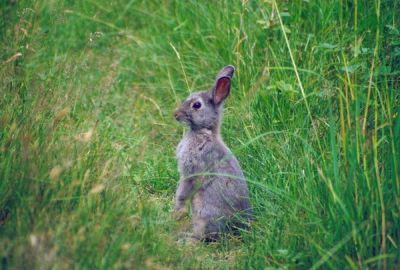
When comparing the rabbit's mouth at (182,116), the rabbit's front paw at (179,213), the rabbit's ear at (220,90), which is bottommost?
the rabbit's front paw at (179,213)

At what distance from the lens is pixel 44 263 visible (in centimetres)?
384

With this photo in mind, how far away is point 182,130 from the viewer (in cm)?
686

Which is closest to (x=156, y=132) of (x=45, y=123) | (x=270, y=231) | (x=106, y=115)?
(x=106, y=115)

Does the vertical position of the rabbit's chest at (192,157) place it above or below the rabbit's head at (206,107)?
below

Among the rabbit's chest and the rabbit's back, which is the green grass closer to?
the rabbit's back

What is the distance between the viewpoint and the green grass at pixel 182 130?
4242 mm

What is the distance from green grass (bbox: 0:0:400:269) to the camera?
13.9ft

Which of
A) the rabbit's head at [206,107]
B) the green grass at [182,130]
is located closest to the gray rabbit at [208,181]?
the rabbit's head at [206,107]

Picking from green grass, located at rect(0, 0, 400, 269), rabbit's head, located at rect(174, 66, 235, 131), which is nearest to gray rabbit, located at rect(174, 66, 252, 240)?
rabbit's head, located at rect(174, 66, 235, 131)

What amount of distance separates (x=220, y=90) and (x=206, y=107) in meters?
0.16

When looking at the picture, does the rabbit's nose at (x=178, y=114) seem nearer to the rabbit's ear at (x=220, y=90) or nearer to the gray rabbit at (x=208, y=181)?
the gray rabbit at (x=208, y=181)

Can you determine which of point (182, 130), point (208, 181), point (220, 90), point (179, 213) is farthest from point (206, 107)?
point (182, 130)

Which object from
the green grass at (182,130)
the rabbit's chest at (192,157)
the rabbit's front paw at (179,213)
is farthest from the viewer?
the rabbit's chest at (192,157)

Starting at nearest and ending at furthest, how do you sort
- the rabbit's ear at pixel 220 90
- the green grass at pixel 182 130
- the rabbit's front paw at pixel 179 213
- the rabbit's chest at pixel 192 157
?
the green grass at pixel 182 130 < the rabbit's front paw at pixel 179 213 < the rabbit's chest at pixel 192 157 < the rabbit's ear at pixel 220 90
